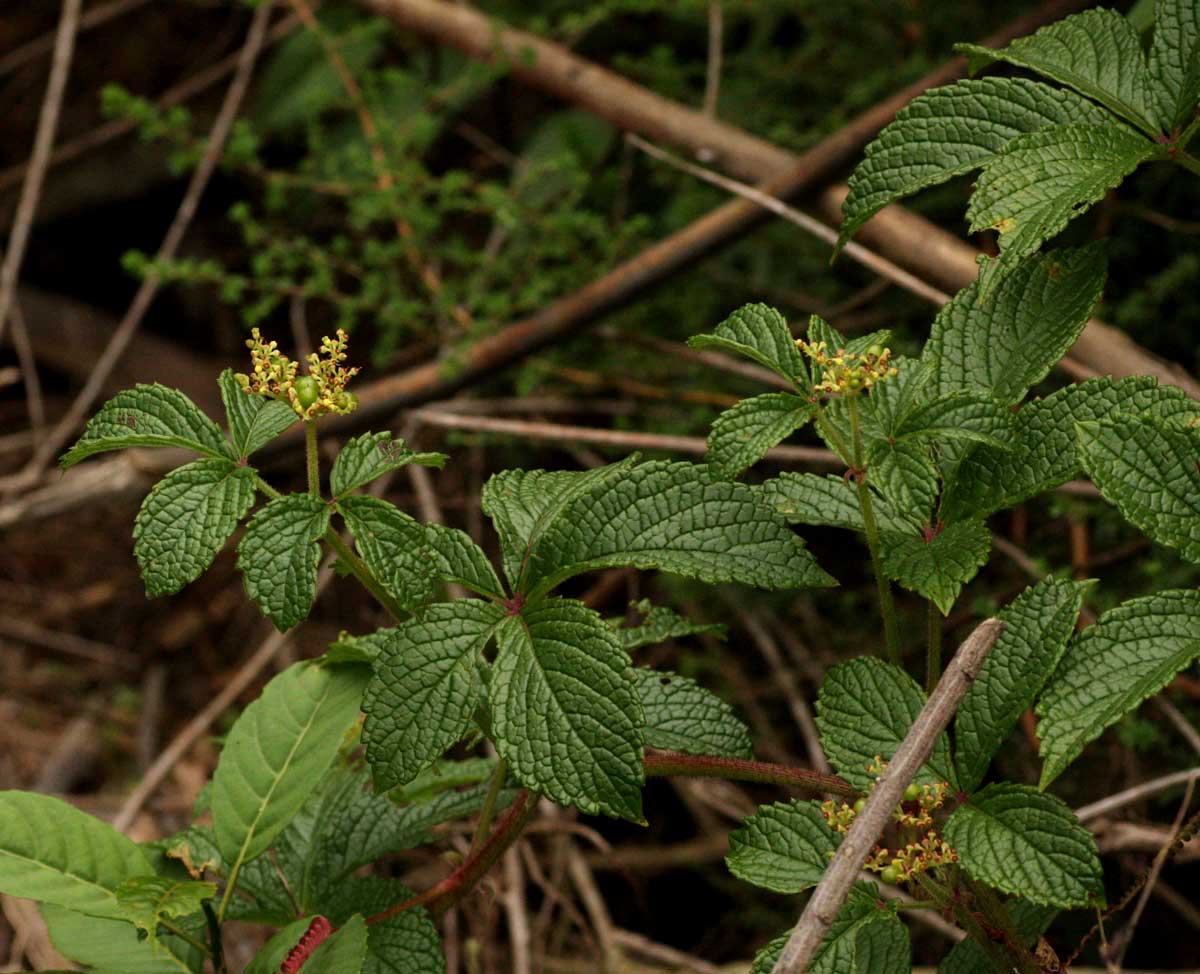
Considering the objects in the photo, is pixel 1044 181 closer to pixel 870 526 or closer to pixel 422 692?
pixel 870 526

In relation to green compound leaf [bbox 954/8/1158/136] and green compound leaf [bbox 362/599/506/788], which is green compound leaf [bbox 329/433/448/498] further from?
green compound leaf [bbox 954/8/1158/136]

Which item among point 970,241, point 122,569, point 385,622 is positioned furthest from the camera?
point 122,569

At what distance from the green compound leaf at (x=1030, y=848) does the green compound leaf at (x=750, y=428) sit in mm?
354

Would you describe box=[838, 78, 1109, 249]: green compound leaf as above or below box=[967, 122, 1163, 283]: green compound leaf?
above

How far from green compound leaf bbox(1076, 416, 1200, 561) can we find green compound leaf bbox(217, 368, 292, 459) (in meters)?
0.71

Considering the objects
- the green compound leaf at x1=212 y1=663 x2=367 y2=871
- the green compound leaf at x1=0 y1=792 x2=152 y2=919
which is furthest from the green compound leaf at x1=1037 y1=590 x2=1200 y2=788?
the green compound leaf at x1=0 y1=792 x2=152 y2=919

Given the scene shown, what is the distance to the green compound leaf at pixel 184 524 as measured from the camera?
1040mm

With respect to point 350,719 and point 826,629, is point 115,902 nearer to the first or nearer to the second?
point 350,719

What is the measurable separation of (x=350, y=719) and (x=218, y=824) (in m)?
0.17

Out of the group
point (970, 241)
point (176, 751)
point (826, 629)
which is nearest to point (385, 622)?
point (176, 751)

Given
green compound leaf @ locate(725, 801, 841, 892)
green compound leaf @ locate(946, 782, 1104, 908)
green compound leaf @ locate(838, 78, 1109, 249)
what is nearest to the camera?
green compound leaf @ locate(946, 782, 1104, 908)

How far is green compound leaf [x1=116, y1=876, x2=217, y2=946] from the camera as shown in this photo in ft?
3.61

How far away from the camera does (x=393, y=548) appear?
3.50 feet

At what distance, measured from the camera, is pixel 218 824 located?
1.24 m
